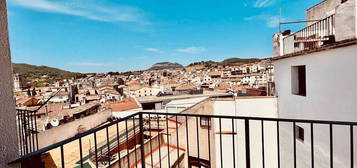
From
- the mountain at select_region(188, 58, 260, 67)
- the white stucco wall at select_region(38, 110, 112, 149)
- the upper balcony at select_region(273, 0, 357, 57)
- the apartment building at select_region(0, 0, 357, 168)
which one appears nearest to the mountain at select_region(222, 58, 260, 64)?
the mountain at select_region(188, 58, 260, 67)

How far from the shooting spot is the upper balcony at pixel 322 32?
13.1 feet

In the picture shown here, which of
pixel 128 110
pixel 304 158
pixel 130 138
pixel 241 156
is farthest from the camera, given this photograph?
pixel 128 110

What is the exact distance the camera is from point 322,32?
20.0ft

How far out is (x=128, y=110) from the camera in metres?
17.2

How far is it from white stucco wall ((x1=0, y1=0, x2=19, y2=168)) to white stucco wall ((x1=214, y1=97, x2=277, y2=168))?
779 cm

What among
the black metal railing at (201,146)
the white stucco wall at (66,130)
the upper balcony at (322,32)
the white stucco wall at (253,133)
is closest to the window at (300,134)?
the black metal railing at (201,146)

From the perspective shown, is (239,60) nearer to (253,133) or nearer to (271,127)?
(271,127)

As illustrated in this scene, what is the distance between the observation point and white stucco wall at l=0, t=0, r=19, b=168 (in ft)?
3.98

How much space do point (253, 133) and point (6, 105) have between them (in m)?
8.39

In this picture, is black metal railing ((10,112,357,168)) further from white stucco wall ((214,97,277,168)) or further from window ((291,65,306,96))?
window ((291,65,306,96))

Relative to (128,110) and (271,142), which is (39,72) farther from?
(271,142)

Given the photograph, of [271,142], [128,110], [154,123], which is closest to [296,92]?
[271,142]

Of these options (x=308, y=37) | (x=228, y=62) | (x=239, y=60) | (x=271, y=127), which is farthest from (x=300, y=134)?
(x=228, y=62)

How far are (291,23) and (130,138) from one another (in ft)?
22.7
